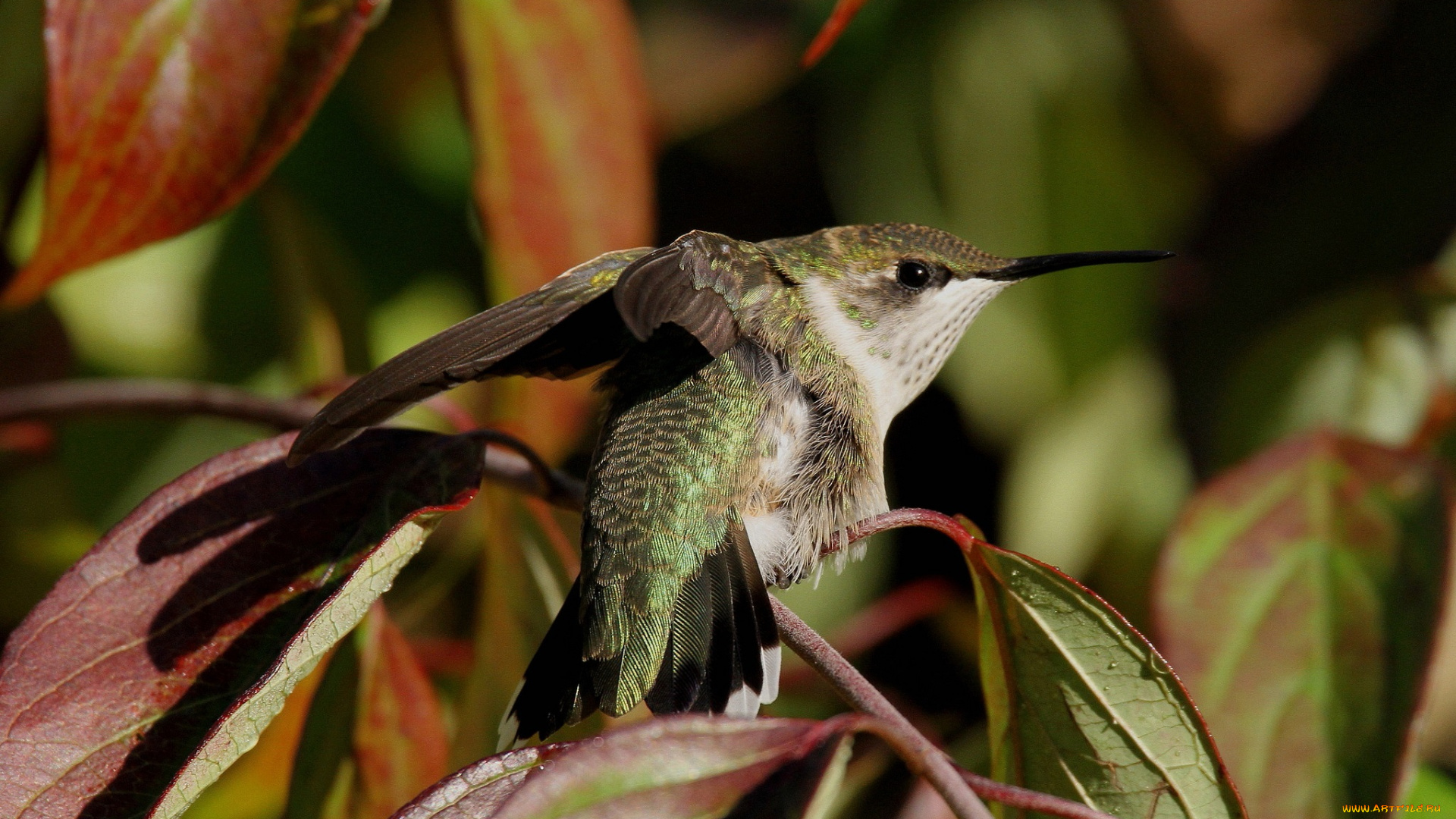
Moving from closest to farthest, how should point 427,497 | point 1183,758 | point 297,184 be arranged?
point 1183,758 → point 427,497 → point 297,184

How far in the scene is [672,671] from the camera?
1.19 m

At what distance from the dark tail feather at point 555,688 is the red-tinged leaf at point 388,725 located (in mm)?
207

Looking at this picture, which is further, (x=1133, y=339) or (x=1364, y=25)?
(x=1364, y=25)

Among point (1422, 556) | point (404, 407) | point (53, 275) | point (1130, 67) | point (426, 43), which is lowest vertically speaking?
point (1422, 556)

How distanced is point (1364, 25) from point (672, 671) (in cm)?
241

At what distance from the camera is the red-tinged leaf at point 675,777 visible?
0.81 metres

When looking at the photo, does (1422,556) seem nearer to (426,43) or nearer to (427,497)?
(427,497)

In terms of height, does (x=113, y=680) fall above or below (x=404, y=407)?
below

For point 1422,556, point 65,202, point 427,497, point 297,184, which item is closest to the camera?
point 427,497

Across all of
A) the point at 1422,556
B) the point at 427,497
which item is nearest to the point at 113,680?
the point at 427,497

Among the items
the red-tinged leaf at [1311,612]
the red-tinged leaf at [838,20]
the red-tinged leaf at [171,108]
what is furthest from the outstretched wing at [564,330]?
the red-tinged leaf at [1311,612]

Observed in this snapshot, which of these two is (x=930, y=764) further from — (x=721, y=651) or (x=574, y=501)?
(x=574, y=501)

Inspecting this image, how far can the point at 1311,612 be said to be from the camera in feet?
4.83

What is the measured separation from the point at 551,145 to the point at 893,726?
103 cm
